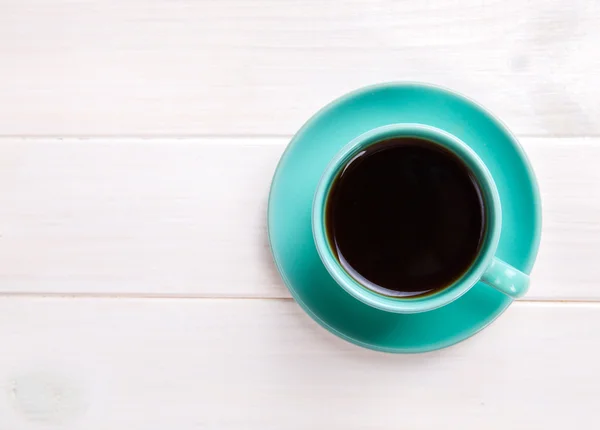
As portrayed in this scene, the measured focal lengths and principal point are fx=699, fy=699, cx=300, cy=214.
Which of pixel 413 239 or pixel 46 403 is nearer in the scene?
pixel 413 239

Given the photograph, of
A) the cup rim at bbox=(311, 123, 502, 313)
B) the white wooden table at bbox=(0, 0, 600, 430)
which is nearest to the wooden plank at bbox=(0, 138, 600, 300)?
the white wooden table at bbox=(0, 0, 600, 430)

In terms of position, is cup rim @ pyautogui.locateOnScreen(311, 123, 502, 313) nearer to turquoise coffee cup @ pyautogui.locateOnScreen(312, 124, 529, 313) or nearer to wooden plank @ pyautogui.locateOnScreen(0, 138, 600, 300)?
turquoise coffee cup @ pyautogui.locateOnScreen(312, 124, 529, 313)

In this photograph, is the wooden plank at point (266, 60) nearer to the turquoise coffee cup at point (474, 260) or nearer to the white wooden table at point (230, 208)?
the white wooden table at point (230, 208)

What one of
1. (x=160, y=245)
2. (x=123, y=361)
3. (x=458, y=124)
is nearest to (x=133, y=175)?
(x=160, y=245)

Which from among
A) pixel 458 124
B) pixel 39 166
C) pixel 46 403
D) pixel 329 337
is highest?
pixel 458 124

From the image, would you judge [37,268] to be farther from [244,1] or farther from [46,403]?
[244,1]

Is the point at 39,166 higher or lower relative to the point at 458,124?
lower
